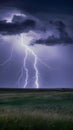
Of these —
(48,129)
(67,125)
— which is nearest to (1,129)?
(48,129)

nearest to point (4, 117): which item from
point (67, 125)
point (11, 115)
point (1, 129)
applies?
point (11, 115)

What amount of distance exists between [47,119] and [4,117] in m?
2.15

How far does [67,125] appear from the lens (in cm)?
1822

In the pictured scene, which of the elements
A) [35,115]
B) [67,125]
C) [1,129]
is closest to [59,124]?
[67,125]

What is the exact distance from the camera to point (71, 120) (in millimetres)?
19078

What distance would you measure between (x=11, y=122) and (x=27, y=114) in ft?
6.46

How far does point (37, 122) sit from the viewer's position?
18.1m

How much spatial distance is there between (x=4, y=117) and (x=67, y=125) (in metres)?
3.15

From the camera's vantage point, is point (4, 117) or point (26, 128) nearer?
point (26, 128)

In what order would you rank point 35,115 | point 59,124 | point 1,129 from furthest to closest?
1. point 35,115
2. point 59,124
3. point 1,129

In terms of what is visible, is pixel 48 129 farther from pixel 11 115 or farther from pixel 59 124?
pixel 11 115

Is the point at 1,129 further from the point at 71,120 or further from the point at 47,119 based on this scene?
the point at 71,120

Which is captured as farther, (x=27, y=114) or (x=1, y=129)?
(x=27, y=114)

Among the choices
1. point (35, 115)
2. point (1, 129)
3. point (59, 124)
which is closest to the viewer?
point (1, 129)
